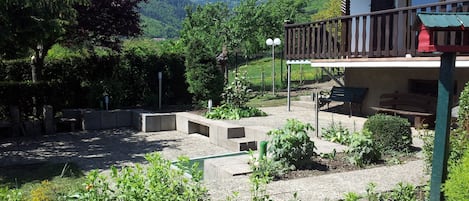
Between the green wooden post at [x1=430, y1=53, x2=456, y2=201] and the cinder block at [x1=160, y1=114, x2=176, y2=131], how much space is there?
919cm

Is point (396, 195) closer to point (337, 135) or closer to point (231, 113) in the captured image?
point (337, 135)

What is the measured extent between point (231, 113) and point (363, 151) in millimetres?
5927

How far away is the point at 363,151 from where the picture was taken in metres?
6.18

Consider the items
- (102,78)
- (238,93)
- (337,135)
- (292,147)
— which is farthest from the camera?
(102,78)

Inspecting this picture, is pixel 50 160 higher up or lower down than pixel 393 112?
lower down

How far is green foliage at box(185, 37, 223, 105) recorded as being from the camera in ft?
42.0

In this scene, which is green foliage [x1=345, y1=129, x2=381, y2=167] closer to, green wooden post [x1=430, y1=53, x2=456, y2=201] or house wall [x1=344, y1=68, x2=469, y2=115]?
green wooden post [x1=430, y1=53, x2=456, y2=201]

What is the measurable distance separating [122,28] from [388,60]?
8.24m

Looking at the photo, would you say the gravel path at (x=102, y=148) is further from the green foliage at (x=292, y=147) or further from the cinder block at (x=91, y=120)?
the green foliage at (x=292, y=147)

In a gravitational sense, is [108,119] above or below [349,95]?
below

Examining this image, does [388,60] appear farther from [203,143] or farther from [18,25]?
[18,25]

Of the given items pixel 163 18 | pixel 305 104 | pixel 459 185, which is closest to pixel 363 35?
pixel 305 104

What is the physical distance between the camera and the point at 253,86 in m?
24.2

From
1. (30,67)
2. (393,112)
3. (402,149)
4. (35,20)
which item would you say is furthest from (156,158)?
(30,67)
